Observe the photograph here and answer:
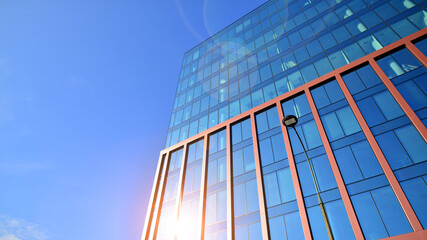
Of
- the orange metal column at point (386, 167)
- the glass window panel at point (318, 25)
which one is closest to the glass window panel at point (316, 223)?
the orange metal column at point (386, 167)

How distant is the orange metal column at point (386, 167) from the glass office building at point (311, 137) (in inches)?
2.3

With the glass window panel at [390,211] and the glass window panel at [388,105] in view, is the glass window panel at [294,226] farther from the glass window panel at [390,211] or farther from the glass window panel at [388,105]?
the glass window panel at [388,105]

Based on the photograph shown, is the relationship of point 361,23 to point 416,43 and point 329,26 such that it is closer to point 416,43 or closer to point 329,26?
point 329,26

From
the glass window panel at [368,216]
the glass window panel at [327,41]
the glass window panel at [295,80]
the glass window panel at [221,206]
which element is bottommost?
the glass window panel at [368,216]

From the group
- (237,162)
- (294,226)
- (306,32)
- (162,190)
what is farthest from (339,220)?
(306,32)

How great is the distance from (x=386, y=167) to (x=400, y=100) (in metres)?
5.61

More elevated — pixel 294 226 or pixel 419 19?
pixel 419 19

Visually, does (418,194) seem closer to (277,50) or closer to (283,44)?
(277,50)

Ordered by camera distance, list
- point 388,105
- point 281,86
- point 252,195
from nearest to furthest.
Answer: point 388,105
point 252,195
point 281,86

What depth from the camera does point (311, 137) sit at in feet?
65.8

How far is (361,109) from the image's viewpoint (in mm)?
18750

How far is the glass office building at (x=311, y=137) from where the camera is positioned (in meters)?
15.1

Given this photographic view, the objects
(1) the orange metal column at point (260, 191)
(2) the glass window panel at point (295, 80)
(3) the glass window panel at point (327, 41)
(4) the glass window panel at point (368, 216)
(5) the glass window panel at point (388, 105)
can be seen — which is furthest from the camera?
(3) the glass window panel at point (327, 41)

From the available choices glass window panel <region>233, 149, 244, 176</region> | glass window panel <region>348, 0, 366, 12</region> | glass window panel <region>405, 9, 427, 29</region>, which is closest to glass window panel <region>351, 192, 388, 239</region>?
glass window panel <region>233, 149, 244, 176</region>
